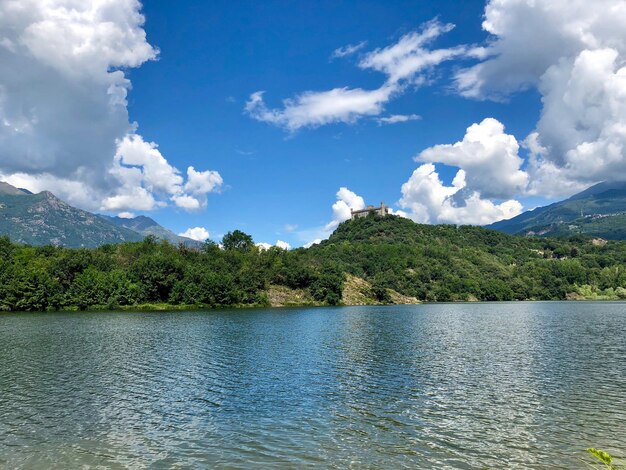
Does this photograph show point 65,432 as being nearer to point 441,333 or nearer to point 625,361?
point 625,361

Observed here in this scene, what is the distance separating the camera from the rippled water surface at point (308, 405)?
2428cm

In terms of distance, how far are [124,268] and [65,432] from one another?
167502 millimetres

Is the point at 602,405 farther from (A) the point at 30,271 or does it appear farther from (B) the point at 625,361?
(A) the point at 30,271

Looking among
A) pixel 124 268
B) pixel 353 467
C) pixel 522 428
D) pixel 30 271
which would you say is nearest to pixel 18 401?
pixel 353 467

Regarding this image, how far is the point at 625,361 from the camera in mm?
52438

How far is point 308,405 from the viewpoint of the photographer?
1348 inches

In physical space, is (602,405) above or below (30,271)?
below

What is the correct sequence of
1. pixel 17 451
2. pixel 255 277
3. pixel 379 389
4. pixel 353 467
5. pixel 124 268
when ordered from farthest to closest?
pixel 255 277 → pixel 124 268 → pixel 379 389 → pixel 17 451 → pixel 353 467

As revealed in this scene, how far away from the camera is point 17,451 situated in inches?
968

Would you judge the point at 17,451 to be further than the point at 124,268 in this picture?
No

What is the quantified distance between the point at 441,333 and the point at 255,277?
125 metres

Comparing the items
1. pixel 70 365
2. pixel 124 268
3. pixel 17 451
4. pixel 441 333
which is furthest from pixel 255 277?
pixel 17 451

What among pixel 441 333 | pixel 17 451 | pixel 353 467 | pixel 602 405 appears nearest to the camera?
pixel 353 467

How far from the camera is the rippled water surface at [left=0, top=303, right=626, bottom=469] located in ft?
79.7
